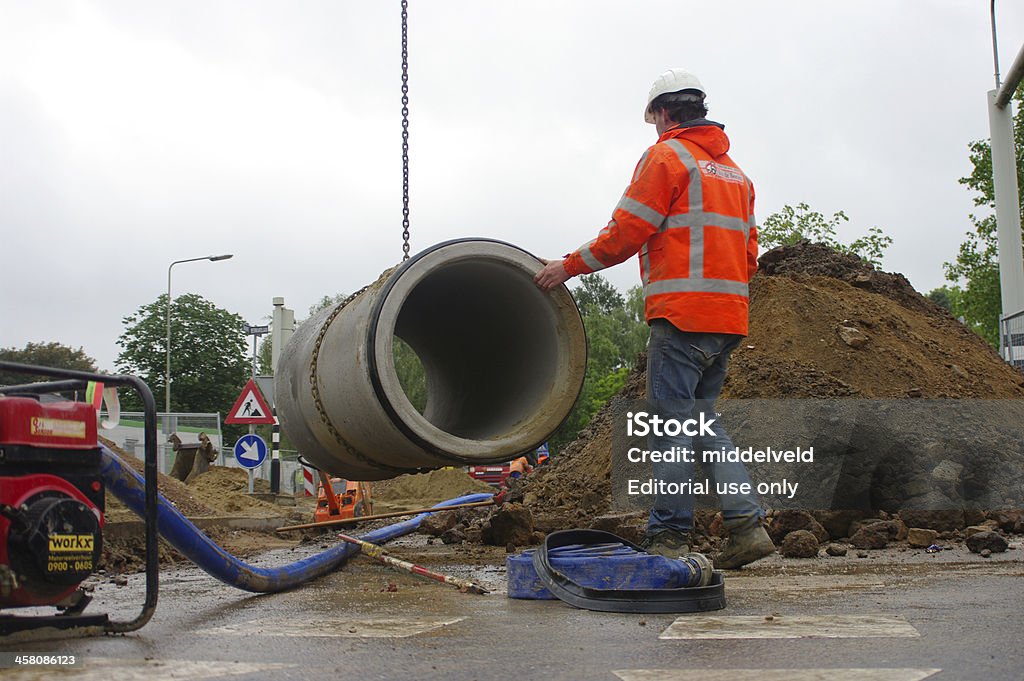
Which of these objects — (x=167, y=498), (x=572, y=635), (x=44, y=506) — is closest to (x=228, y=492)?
(x=167, y=498)

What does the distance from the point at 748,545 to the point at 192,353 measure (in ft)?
154

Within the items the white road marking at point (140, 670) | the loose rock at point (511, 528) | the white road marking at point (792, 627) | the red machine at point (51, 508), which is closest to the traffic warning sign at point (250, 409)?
the loose rock at point (511, 528)

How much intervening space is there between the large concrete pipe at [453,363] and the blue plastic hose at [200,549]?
0.61 meters

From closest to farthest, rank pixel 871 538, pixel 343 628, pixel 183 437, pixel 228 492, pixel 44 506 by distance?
pixel 44 506, pixel 343 628, pixel 871 538, pixel 228 492, pixel 183 437

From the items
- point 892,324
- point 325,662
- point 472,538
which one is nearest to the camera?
point 325,662

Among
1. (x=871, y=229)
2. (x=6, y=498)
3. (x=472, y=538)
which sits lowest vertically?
(x=472, y=538)

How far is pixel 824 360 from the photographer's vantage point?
31.8 feet

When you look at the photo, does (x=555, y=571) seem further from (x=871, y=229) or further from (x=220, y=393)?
(x=220, y=393)

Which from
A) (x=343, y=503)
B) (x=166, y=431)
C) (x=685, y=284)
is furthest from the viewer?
(x=166, y=431)

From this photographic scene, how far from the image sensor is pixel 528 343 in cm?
606

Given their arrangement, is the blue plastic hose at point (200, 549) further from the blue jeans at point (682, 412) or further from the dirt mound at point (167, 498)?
the dirt mound at point (167, 498)

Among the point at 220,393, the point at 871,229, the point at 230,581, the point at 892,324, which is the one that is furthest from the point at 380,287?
the point at 220,393

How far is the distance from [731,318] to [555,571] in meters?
1.52

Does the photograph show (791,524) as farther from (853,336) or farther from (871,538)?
(853,336)
